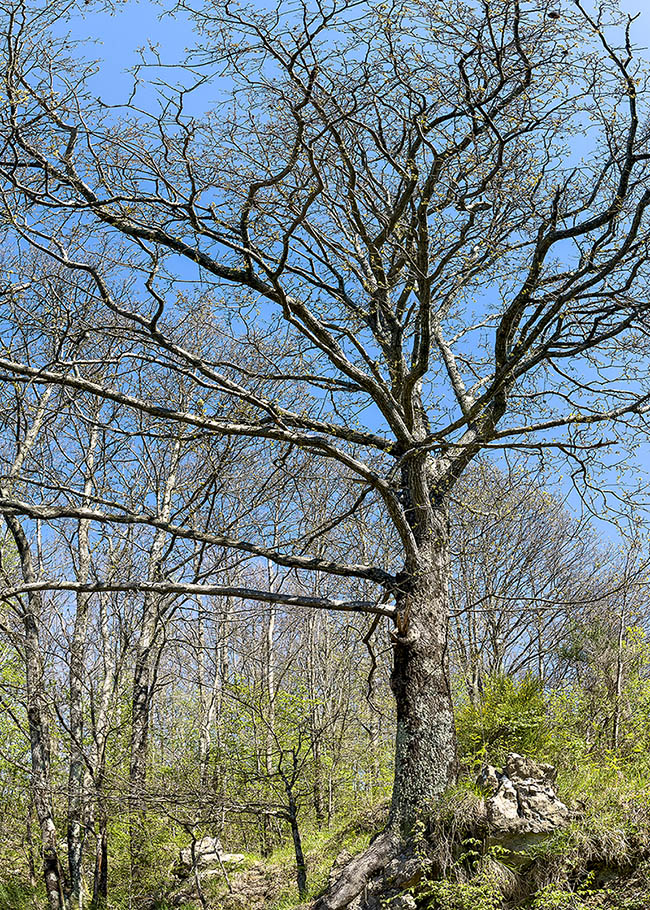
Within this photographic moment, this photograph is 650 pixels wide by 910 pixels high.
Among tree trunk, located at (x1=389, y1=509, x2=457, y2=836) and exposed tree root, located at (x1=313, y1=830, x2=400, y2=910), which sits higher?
tree trunk, located at (x1=389, y1=509, x2=457, y2=836)

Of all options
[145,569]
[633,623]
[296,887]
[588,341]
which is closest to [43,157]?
[588,341]

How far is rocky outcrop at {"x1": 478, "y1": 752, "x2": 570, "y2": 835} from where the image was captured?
562 cm

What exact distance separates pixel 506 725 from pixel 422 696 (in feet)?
5.07

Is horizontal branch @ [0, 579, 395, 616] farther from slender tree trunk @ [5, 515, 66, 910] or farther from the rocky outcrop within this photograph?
slender tree trunk @ [5, 515, 66, 910]

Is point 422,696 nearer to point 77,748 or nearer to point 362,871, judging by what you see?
point 362,871

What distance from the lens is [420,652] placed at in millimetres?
6465

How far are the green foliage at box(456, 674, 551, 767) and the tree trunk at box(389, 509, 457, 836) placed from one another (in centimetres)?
101

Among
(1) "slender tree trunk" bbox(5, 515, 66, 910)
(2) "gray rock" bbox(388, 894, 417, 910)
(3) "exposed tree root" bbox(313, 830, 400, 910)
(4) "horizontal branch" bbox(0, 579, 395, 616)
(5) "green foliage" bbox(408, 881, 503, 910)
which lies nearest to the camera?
(5) "green foliage" bbox(408, 881, 503, 910)

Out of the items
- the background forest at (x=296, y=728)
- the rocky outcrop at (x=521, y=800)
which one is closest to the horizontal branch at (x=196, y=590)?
the background forest at (x=296, y=728)

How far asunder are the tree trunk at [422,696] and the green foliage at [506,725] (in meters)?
1.01

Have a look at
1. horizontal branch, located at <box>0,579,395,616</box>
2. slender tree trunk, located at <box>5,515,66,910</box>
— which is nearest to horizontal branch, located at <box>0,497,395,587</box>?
horizontal branch, located at <box>0,579,395,616</box>

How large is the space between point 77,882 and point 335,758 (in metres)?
5.16

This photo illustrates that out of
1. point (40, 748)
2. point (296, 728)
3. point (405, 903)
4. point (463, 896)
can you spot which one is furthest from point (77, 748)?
point (463, 896)

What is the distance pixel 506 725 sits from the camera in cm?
726
